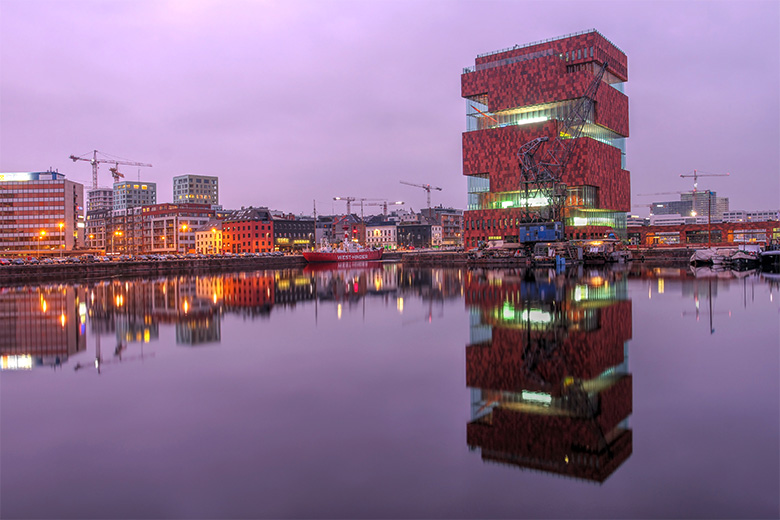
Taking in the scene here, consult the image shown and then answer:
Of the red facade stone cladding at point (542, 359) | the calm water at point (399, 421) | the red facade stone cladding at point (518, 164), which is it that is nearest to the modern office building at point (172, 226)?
the red facade stone cladding at point (518, 164)

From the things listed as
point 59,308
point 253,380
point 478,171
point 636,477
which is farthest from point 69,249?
point 636,477

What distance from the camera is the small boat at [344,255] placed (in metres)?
112

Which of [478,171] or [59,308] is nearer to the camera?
[59,308]

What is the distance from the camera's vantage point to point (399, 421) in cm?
1027

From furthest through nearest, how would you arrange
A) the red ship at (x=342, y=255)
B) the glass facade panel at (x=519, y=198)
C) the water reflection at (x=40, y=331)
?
the red ship at (x=342, y=255)
the glass facade panel at (x=519, y=198)
the water reflection at (x=40, y=331)

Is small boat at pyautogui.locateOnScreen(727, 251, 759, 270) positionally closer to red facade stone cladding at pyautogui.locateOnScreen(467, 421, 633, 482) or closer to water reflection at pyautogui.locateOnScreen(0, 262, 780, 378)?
water reflection at pyautogui.locateOnScreen(0, 262, 780, 378)

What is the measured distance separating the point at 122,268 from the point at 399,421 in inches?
3093

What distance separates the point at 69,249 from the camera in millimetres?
131875

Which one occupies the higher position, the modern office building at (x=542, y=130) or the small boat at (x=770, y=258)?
the modern office building at (x=542, y=130)

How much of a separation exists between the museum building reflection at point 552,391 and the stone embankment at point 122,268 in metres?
56.6

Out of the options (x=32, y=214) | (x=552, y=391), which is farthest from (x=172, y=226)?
(x=552, y=391)

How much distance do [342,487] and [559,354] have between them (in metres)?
9.54

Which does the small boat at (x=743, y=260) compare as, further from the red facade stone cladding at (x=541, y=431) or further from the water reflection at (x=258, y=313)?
the red facade stone cladding at (x=541, y=431)

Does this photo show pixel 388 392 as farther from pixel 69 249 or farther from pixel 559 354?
pixel 69 249
